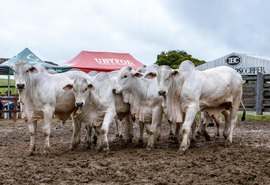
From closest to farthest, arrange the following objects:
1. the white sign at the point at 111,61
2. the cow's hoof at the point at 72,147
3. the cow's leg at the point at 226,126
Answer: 1. the cow's hoof at the point at 72,147
2. the cow's leg at the point at 226,126
3. the white sign at the point at 111,61

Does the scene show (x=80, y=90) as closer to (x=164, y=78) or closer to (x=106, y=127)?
(x=106, y=127)

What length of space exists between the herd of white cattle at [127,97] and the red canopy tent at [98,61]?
10.5 m

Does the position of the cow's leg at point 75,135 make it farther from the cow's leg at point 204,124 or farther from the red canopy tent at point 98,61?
the red canopy tent at point 98,61

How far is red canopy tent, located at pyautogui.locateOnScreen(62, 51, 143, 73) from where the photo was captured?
19078 mm

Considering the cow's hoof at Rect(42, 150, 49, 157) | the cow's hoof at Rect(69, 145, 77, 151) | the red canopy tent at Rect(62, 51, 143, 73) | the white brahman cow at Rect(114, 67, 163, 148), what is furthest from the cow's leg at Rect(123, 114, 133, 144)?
the red canopy tent at Rect(62, 51, 143, 73)

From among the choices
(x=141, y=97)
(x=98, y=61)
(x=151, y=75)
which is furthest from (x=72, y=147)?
(x=98, y=61)

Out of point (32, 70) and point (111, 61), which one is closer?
point (32, 70)

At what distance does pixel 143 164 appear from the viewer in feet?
20.5

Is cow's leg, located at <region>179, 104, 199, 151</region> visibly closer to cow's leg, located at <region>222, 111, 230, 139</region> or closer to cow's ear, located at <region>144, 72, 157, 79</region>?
cow's ear, located at <region>144, 72, 157, 79</region>

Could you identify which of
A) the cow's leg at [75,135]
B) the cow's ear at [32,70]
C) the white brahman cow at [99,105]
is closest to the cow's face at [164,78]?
the white brahman cow at [99,105]

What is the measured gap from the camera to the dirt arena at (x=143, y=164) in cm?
528

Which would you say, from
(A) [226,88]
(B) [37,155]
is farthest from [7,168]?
(A) [226,88]

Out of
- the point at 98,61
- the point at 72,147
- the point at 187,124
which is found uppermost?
the point at 98,61

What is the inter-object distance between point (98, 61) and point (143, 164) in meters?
14.0
